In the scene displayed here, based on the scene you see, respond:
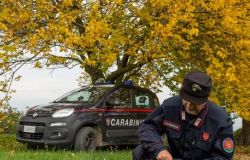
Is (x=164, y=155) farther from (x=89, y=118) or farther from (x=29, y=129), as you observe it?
(x=29, y=129)

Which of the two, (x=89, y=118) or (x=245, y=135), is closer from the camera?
(x=89, y=118)

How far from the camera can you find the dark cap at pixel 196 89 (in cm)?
432

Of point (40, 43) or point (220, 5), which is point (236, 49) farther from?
point (40, 43)

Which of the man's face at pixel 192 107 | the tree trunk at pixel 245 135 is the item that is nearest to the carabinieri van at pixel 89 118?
the man's face at pixel 192 107

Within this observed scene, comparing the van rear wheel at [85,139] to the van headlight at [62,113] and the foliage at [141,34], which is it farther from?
the foliage at [141,34]

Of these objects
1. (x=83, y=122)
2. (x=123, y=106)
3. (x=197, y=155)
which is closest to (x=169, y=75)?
(x=123, y=106)

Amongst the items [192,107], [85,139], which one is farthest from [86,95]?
Answer: [192,107]

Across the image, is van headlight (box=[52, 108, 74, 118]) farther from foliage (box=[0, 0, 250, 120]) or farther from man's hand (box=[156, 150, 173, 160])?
man's hand (box=[156, 150, 173, 160])

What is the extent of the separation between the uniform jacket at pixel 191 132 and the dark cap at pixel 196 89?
185 millimetres

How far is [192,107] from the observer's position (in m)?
4.41

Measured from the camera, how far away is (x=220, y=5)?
42.8ft

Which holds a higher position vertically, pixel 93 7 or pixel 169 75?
pixel 93 7

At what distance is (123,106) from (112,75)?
3.68m

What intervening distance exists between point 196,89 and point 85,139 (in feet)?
26.2
